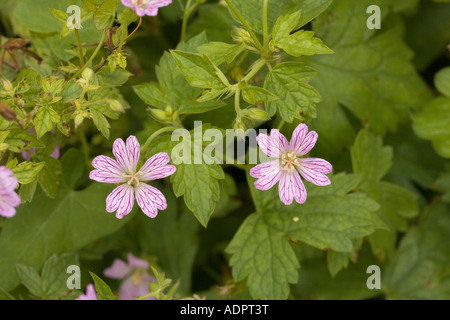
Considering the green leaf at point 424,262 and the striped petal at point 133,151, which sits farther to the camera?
the green leaf at point 424,262

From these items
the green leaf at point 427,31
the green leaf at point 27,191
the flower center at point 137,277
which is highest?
the green leaf at point 427,31

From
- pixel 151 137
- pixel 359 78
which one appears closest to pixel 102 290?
pixel 151 137

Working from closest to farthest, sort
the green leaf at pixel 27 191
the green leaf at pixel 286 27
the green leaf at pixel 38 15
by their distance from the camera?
the green leaf at pixel 286 27 → the green leaf at pixel 27 191 → the green leaf at pixel 38 15

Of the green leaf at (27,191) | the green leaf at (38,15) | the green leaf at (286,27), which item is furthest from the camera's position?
the green leaf at (38,15)

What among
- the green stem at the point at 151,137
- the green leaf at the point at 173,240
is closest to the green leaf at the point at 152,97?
the green stem at the point at 151,137

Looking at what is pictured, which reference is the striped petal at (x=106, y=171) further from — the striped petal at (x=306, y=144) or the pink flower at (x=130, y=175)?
the striped petal at (x=306, y=144)
